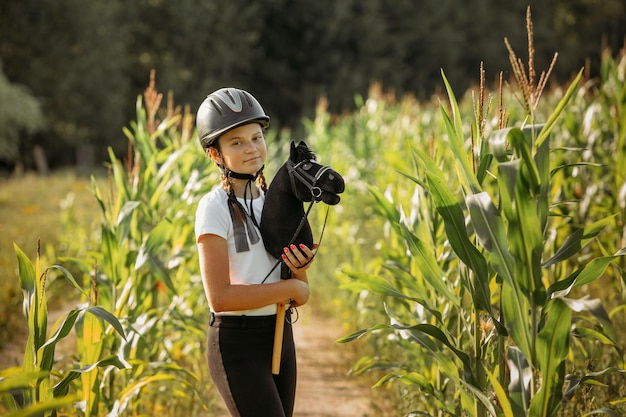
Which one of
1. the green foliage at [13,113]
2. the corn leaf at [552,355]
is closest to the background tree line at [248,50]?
the green foliage at [13,113]

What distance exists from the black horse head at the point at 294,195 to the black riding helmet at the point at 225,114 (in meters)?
0.21

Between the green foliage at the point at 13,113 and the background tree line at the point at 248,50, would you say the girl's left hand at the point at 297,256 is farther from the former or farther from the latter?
the background tree line at the point at 248,50

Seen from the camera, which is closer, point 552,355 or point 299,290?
point 552,355

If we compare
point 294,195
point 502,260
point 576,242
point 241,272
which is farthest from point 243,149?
point 576,242

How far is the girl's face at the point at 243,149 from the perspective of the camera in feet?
8.06

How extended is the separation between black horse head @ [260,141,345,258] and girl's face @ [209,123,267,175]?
0.13 metres

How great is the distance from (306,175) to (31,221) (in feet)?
31.3

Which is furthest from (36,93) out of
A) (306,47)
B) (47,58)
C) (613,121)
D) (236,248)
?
(236,248)

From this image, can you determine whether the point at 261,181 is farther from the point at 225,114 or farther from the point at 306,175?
the point at 306,175

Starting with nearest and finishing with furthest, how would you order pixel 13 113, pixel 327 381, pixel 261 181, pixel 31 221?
pixel 261 181, pixel 327 381, pixel 31 221, pixel 13 113

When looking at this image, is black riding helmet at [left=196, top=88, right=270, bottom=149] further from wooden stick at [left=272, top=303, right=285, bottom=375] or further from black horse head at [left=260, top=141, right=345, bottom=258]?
wooden stick at [left=272, top=303, right=285, bottom=375]

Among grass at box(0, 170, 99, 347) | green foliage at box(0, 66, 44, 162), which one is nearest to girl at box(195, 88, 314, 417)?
grass at box(0, 170, 99, 347)

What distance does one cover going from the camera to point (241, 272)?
7.89ft

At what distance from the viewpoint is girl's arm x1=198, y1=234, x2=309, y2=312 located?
2.30 metres
